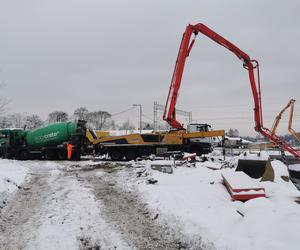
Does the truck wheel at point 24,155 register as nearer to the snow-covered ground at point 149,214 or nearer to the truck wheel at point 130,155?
the truck wheel at point 130,155

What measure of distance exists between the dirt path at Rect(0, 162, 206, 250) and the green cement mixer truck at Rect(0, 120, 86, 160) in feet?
48.3

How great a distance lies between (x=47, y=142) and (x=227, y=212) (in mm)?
21933

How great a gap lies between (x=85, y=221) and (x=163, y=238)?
6.15 ft

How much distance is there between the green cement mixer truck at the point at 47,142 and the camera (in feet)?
80.6

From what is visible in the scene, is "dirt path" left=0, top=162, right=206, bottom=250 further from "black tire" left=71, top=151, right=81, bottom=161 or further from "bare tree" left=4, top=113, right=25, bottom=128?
"bare tree" left=4, top=113, right=25, bottom=128

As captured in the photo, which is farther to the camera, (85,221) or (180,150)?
(180,150)

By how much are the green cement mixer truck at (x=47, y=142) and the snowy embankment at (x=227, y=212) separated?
597 inches

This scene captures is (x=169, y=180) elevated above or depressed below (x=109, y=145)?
below

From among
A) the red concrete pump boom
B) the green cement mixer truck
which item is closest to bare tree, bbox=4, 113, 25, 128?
the green cement mixer truck

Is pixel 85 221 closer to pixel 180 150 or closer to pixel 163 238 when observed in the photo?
pixel 163 238

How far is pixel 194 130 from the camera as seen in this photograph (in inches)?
902

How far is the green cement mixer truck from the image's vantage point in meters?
24.6

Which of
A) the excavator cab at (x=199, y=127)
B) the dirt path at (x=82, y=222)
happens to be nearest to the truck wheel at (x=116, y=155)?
the excavator cab at (x=199, y=127)

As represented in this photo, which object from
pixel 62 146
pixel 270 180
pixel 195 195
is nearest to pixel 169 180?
pixel 195 195
